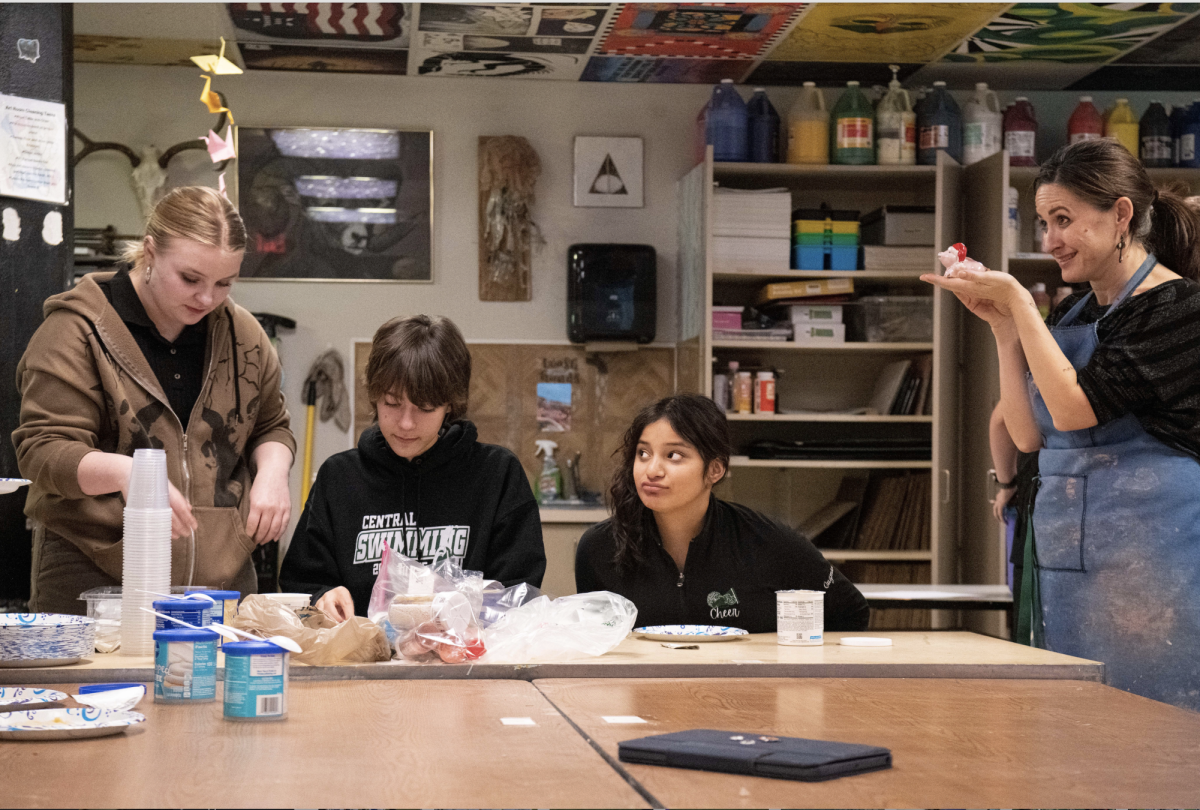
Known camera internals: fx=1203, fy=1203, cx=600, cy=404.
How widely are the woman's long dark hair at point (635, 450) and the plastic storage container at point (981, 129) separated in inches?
117

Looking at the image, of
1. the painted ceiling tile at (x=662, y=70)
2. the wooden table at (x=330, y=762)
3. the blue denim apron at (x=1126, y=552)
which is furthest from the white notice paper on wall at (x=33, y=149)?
the painted ceiling tile at (x=662, y=70)

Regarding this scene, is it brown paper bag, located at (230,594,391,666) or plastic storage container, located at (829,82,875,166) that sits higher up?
plastic storage container, located at (829,82,875,166)

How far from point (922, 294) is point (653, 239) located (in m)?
1.25

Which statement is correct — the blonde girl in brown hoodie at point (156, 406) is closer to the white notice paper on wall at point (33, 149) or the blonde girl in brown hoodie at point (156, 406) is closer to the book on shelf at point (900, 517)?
the white notice paper on wall at point (33, 149)

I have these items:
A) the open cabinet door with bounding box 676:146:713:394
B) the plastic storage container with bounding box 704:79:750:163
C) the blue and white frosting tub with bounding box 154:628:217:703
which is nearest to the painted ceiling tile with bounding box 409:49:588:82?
the plastic storage container with bounding box 704:79:750:163

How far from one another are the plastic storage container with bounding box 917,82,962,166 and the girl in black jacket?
9.60ft

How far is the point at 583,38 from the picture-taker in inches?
193

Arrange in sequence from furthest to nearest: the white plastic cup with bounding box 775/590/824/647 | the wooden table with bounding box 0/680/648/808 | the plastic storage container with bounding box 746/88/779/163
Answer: the plastic storage container with bounding box 746/88/779/163 < the white plastic cup with bounding box 775/590/824/647 < the wooden table with bounding box 0/680/648/808

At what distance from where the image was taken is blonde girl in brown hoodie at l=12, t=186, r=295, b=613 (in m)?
2.32

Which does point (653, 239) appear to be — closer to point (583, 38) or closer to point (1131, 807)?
point (583, 38)

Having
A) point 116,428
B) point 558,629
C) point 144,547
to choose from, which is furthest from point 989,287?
point 116,428

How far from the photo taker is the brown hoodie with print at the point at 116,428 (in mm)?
2312

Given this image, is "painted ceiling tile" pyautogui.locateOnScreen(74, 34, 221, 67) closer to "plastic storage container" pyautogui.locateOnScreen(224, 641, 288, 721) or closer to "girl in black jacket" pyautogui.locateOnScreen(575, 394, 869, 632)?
"girl in black jacket" pyautogui.locateOnScreen(575, 394, 869, 632)

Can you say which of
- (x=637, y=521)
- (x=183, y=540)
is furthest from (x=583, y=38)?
(x=183, y=540)
